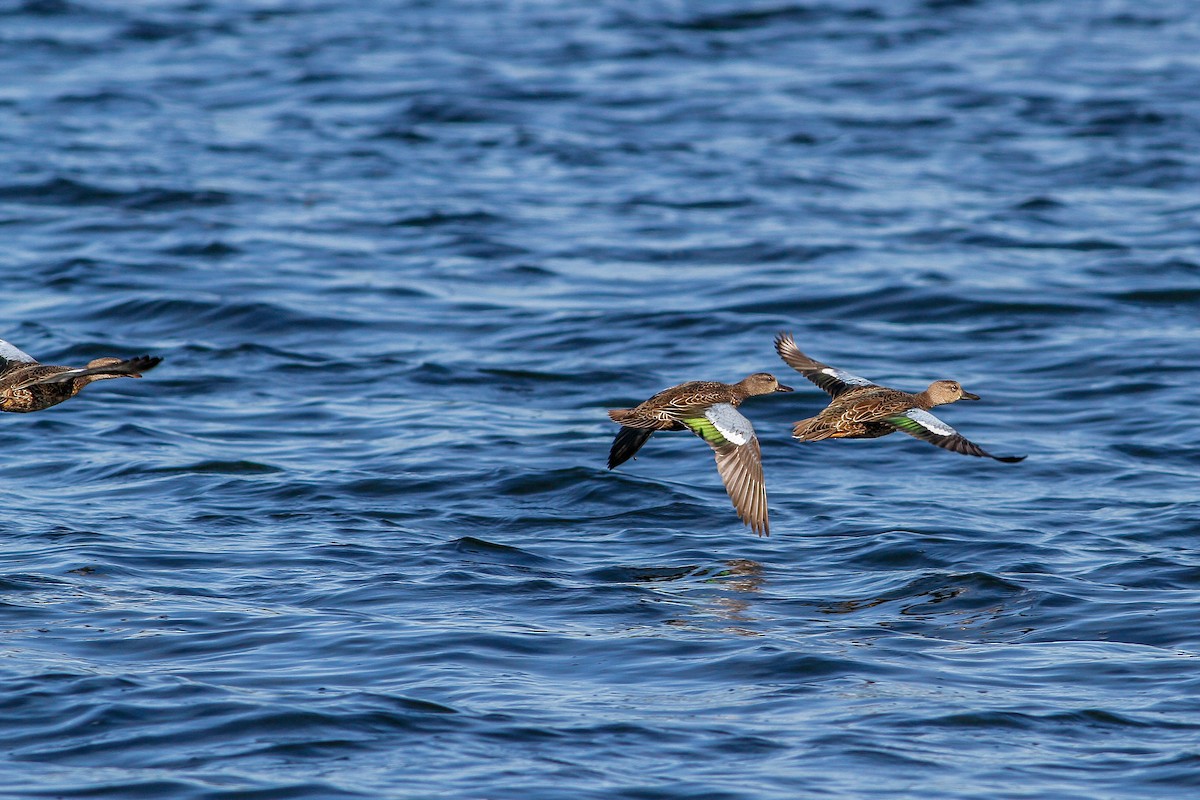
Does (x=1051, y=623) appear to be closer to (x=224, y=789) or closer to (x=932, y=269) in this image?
(x=224, y=789)

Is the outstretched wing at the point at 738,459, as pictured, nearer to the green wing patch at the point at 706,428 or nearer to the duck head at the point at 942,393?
the green wing patch at the point at 706,428

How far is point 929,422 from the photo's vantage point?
436 inches

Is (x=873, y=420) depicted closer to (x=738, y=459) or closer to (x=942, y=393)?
(x=738, y=459)

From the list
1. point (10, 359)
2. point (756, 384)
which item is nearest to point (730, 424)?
point (756, 384)

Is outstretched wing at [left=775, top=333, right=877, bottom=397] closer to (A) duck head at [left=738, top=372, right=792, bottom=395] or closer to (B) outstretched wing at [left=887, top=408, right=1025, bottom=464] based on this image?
(A) duck head at [left=738, top=372, right=792, bottom=395]

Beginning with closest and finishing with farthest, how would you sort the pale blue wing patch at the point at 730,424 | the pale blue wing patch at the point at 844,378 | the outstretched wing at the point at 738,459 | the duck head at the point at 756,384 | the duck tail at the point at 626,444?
1. the outstretched wing at the point at 738,459
2. the pale blue wing patch at the point at 730,424
3. the duck tail at the point at 626,444
4. the duck head at the point at 756,384
5. the pale blue wing patch at the point at 844,378

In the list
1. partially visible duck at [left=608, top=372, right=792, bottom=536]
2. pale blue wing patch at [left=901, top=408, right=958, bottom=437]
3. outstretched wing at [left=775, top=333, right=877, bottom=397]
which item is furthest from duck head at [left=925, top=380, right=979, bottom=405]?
partially visible duck at [left=608, top=372, right=792, bottom=536]

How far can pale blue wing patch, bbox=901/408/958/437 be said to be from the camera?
35.3 feet

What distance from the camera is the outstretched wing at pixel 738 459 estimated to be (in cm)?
1097

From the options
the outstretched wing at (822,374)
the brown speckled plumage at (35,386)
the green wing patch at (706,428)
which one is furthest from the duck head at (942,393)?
the brown speckled plumage at (35,386)

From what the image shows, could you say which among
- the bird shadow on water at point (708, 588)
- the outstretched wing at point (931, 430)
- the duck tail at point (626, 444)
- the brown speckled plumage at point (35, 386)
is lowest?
the bird shadow on water at point (708, 588)

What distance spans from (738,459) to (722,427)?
27 cm

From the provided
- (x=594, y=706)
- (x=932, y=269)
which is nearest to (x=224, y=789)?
(x=594, y=706)

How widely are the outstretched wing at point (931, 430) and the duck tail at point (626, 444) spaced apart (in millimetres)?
1797
